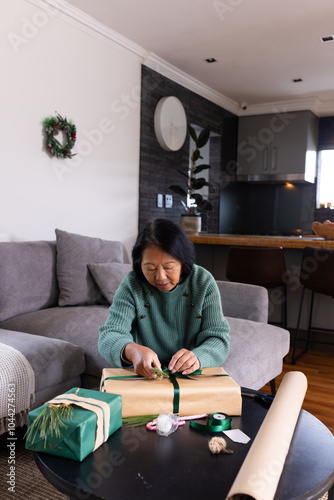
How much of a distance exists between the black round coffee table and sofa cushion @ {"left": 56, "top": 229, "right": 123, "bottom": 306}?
171 cm

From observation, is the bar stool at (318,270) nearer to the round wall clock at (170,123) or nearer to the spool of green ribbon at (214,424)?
the round wall clock at (170,123)

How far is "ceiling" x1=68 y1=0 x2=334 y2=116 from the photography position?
3.10 meters

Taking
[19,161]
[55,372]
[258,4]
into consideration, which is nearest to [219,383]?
[55,372]

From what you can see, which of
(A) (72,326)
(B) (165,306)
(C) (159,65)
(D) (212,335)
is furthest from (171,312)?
(C) (159,65)

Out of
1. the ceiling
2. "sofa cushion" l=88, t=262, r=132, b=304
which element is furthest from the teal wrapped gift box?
the ceiling

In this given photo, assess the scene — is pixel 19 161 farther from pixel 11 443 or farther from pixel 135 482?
pixel 135 482

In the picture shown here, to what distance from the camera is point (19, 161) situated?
2861mm

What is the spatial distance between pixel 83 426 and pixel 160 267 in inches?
21.8

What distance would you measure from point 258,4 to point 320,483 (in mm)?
3087

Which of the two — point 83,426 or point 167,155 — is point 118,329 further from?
point 167,155

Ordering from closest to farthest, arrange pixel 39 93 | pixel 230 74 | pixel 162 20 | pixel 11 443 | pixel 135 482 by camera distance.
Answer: pixel 135 482, pixel 11 443, pixel 39 93, pixel 162 20, pixel 230 74

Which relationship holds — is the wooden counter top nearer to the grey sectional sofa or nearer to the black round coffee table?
the grey sectional sofa

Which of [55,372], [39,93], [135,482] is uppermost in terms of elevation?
[39,93]

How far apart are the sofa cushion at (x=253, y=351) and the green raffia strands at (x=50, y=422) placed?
1.00 m
